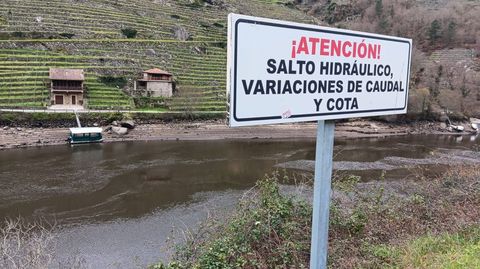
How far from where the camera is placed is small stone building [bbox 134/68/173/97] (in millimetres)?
41031

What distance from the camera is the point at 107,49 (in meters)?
46.2

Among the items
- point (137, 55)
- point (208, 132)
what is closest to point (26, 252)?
point (208, 132)

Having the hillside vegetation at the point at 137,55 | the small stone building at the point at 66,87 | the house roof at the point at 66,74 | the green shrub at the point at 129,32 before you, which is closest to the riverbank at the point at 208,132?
the hillside vegetation at the point at 137,55

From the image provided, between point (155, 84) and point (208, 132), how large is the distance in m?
9.79

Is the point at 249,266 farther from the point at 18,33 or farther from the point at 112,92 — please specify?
the point at 18,33

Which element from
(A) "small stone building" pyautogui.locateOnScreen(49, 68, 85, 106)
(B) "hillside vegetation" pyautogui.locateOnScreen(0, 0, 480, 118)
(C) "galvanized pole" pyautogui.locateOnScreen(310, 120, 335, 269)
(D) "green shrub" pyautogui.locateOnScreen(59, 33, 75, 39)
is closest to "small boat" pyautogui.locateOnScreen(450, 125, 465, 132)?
(B) "hillside vegetation" pyautogui.locateOnScreen(0, 0, 480, 118)

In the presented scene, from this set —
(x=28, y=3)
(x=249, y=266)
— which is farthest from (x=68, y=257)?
(x=28, y=3)

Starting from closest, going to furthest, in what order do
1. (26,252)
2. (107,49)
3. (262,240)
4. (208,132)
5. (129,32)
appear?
(262,240) → (26,252) → (208,132) → (107,49) → (129,32)

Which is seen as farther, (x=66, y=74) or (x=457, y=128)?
(x=457, y=128)

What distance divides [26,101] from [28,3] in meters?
23.1

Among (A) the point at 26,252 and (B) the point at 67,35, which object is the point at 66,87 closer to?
(B) the point at 67,35

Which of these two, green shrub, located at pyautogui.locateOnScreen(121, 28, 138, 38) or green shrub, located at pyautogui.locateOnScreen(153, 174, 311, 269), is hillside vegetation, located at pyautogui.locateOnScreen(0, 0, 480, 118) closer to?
green shrub, located at pyautogui.locateOnScreen(121, 28, 138, 38)

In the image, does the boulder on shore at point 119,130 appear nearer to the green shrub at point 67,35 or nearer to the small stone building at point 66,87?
the small stone building at point 66,87

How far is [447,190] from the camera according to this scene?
25.2ft
